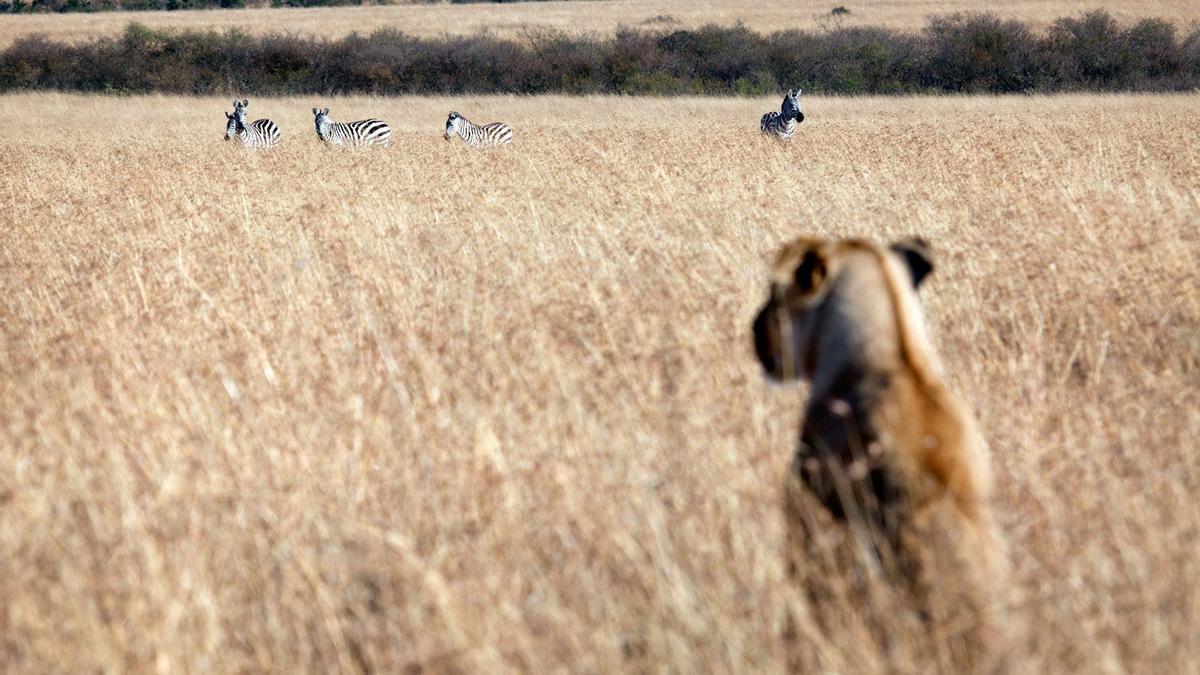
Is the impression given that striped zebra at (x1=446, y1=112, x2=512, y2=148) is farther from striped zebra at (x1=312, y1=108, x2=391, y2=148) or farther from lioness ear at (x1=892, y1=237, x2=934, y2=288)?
lioness ear at (x1=892, y1=237, x2=934, y2=288)

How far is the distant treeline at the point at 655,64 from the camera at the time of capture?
38.5 meters

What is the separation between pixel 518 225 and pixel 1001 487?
5.57 meters

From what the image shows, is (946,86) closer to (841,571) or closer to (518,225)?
(518,225)

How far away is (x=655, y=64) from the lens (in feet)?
134

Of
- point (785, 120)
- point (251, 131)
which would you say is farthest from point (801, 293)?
point (251, 131)

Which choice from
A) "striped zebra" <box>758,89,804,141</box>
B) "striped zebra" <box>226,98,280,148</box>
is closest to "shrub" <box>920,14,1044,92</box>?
"striped zebra" <box>758,89,804,141</box>

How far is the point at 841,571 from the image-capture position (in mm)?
2910

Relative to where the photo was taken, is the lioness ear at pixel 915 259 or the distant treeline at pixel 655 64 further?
the distant treeline at pixel 655 64

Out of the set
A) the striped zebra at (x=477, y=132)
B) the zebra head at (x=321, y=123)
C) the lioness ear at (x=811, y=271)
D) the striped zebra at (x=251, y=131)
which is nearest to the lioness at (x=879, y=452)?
the lioness ear at (x=811, y=271)

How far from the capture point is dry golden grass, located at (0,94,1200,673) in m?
2.92

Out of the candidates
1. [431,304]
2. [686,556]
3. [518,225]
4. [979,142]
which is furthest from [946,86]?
[686,556]

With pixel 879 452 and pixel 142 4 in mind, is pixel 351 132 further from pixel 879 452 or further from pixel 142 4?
pixel 142 4

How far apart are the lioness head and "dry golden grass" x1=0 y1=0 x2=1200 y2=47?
5369 cm

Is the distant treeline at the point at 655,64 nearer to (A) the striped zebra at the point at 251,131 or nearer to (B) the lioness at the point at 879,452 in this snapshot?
(A) the striped zebra at the point at 251,131
